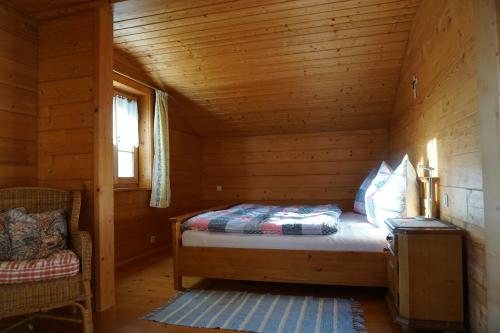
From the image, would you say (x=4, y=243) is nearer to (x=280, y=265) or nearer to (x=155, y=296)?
(x=155, y=296)

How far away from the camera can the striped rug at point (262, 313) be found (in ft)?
6.84

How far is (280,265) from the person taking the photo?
8.65 feet

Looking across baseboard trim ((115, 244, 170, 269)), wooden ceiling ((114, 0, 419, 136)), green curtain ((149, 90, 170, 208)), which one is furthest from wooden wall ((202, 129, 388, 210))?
green curtain ((149, 90, 170, 208))

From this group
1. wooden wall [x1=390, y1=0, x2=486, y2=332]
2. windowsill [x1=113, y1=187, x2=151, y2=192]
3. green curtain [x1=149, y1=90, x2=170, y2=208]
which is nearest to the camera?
wooden wall [x1=390, y1=0, x2=486, y2=332]

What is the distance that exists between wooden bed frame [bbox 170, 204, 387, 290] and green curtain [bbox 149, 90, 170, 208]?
40.8 inches

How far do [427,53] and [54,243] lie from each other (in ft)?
9.98

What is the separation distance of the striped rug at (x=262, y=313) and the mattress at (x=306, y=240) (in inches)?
16.0

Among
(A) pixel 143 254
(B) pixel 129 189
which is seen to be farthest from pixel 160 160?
(A) pixel 143 254

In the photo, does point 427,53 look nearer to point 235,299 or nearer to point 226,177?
point 235,299

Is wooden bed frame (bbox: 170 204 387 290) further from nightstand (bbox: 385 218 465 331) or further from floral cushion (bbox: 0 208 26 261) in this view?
floral cushion (bbox: 0 208 26 261)

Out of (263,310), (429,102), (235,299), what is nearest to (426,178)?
(429,102)

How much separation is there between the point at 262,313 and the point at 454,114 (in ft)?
6.08

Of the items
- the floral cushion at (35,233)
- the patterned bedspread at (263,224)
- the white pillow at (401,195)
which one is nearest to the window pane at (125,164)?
the patterned bedspread at (263,224)

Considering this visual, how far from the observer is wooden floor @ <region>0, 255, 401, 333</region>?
6.94 ft
